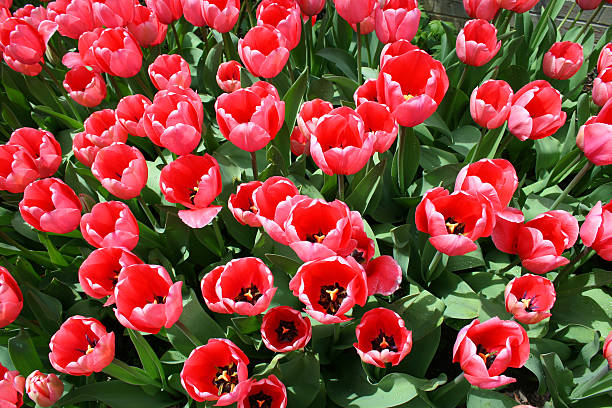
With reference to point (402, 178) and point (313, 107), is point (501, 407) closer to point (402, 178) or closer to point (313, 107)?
point (402, 178)

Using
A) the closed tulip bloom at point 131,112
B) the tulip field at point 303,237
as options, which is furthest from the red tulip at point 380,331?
the closed tulip bloom at point 131,112

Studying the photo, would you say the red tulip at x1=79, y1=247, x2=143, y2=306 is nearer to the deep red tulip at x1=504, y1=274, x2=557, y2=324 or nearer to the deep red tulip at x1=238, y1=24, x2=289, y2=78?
the deep red tulip at x1=238, y1=24, x2=289, y2=78

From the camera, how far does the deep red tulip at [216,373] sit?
1.12 metres

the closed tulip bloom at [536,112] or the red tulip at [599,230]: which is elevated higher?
the closed tulip bloom at [536,112]

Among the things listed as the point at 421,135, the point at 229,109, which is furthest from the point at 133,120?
the point at 421,135

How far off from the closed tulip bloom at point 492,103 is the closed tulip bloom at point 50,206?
1.29m

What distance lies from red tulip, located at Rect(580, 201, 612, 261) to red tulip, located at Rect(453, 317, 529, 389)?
364 mm

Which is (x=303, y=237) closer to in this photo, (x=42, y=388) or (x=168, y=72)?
(x=42, y=388)

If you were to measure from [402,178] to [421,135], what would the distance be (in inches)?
14.4

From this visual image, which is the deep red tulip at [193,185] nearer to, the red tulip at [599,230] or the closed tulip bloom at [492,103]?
the closed tulip bloom at [492,103]

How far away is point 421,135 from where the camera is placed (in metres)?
2.07

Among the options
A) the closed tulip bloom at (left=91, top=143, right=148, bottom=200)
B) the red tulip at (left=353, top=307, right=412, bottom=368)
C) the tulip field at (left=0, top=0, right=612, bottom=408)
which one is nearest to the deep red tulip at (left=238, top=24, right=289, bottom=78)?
the tulip field at (left=0, top=0, right=612, bottom=408)

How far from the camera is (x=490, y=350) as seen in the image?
3.95ft

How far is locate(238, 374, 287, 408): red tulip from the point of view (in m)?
1.23
